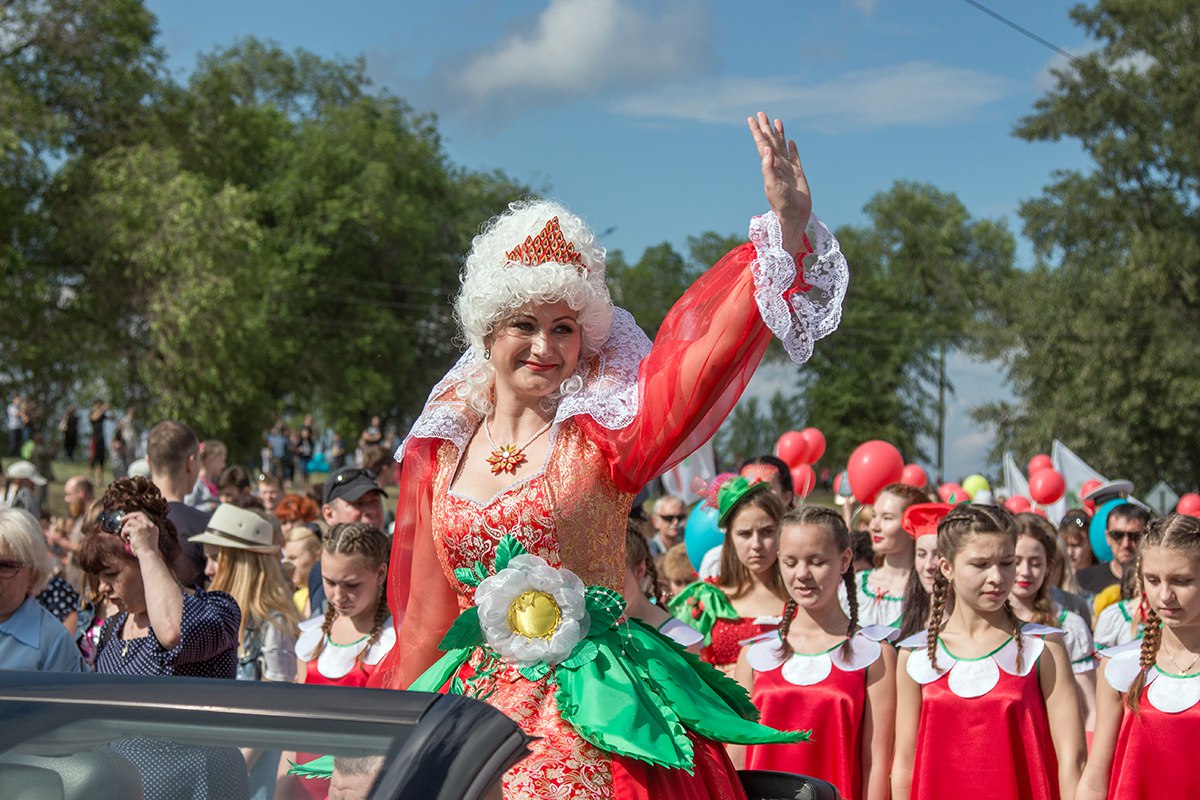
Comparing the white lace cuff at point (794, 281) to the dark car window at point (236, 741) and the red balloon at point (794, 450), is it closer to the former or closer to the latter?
the dark car window at point (236, 741)

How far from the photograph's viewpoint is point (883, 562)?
7297mm

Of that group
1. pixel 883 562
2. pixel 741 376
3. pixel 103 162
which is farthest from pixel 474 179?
pixel 741 376

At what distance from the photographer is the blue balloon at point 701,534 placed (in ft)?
27.1

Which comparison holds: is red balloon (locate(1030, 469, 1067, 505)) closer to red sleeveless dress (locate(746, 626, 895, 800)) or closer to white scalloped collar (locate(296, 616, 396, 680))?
red sleeveless dress (locate(746, 626, 895, 800))

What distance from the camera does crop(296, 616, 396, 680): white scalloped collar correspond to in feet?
17.5

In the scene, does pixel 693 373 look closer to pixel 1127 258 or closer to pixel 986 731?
pixel 986 731

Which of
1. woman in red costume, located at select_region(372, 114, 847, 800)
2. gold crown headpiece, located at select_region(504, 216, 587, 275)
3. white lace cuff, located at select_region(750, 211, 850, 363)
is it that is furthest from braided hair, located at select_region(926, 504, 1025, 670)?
gold crown headpiece, located at select_region(504, 216, 587, 275)

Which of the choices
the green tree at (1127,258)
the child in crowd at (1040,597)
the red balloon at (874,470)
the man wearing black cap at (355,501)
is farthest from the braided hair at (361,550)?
the green tree at (1127,258)

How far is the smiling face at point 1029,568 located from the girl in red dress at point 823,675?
113 centimetres

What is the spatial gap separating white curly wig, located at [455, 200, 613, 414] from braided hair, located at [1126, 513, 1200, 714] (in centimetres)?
217

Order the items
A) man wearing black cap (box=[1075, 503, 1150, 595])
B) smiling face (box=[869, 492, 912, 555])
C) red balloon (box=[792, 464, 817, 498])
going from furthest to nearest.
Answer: red balloon (box=[792, 464, 817, 498])
man wearing black cap (box=[1075, 503, 1150, 595])
smiling face (box=[869, 492, 912, 555])

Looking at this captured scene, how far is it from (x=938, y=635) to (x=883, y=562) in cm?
256

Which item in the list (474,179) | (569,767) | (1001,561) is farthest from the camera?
(474,179)

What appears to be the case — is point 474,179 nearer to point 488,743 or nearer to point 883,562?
point 883,562
